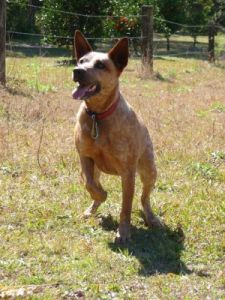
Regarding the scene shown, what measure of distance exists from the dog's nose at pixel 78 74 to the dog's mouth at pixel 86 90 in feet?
0.17

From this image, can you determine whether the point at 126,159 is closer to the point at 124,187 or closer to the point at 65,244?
the point at 124,187

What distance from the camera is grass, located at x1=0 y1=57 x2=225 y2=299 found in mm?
3889

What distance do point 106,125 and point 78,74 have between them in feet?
1.51

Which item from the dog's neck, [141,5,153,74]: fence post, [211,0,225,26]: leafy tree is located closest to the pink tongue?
the dog's neck

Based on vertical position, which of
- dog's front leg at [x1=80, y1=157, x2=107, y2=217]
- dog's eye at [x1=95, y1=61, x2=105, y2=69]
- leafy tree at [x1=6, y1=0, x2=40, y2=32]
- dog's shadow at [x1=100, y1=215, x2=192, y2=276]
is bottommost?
dog's shadow at [x1=100, y1=215, x2=192, y2=276]

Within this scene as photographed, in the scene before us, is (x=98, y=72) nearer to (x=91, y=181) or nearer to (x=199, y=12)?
(x=91, y=181)

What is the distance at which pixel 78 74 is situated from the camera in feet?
14.1

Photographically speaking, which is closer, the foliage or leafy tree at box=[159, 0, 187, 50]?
leafy tree at box=[159, 0, 187, 50]

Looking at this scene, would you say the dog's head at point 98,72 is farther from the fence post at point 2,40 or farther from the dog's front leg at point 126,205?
the fence post at point 2,40

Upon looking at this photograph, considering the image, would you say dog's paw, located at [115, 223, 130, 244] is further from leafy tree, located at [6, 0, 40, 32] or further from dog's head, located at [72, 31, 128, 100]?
leafy tree, located at [6, 0, 40, 32]

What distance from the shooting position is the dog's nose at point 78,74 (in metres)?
4.28

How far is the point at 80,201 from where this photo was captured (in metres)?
5.47

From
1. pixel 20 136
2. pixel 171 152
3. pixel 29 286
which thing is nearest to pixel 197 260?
pixel 29 286

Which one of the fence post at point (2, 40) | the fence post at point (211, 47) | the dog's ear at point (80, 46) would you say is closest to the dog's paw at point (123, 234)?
the dog's ear at point (80, 46)
